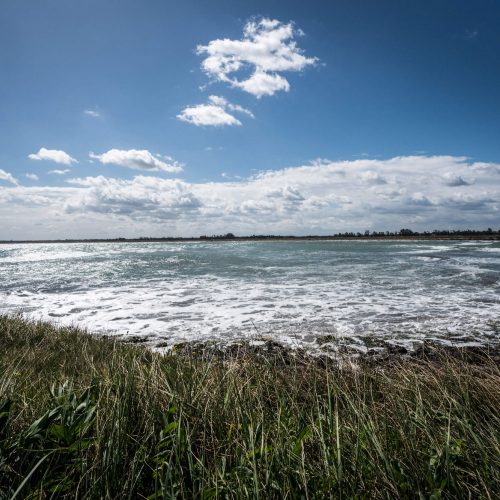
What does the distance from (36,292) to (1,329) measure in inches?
430

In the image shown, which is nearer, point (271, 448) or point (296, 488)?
point (296, 488)

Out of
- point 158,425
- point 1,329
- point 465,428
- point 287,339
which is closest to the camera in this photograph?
point 465,428

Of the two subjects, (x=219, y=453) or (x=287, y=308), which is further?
(x=287, y=308)

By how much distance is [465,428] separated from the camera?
2.35 m

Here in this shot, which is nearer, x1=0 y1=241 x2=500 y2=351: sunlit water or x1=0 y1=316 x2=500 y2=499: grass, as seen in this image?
x1=0 y1=316 x2=500 y2=499: grass

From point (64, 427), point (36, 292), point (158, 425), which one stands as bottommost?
point (36, 292)

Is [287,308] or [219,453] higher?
[219,453]

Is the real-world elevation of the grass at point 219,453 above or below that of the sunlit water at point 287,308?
above

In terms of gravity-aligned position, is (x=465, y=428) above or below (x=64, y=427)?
below

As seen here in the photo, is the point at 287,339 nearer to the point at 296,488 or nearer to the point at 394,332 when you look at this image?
the point at 394,332

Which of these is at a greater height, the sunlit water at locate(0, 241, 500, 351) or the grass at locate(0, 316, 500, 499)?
the grass at locate(0, 316, 500, 499)

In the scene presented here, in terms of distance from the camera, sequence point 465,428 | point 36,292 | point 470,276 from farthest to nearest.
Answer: point 470,276 < point 36,292 < point 465,428

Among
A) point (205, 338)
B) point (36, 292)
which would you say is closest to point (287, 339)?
point (205, 338)

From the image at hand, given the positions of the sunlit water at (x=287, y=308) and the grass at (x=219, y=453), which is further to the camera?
the sunlit water at (x=287, y=308)
